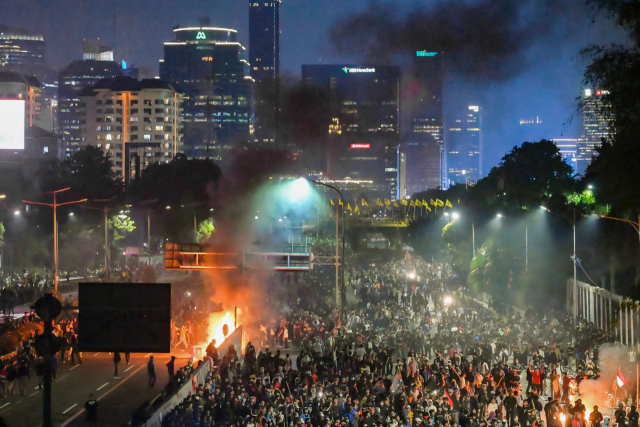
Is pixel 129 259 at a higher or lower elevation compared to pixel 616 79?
lower

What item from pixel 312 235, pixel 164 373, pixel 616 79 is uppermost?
pixel 616 79

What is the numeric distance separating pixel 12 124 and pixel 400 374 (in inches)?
2186

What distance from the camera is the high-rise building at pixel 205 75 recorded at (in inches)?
5763

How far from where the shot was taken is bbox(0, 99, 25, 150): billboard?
63.7m

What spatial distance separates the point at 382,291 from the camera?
3778 cm

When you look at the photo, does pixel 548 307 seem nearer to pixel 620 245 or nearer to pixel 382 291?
pixel 620 245

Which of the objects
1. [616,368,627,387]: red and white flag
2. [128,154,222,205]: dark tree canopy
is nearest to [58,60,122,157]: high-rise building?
[128,154,222,205]: dark tree canopy

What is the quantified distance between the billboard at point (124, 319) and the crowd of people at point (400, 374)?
511 centimetres

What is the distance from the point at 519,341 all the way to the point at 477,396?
330 inches

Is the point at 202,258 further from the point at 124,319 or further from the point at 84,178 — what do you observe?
the point at 84,178

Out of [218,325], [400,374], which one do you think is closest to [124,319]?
[400,374]

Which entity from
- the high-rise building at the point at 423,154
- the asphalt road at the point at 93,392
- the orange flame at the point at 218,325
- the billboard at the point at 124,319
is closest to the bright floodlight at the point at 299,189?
the orange flame at the point at 218,325

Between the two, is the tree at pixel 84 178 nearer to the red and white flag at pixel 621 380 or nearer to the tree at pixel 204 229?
the tree at pixel 204 229

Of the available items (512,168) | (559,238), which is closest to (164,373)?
(559,238)
